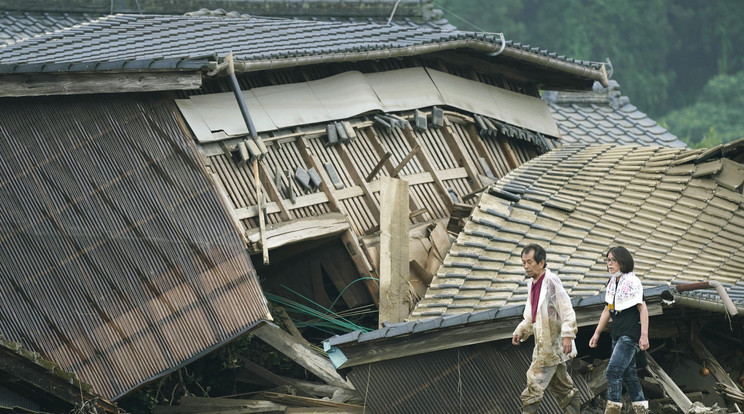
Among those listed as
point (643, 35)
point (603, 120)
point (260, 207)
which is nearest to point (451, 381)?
point (260, 207)

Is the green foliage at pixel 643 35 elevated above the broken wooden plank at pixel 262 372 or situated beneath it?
situated beneath

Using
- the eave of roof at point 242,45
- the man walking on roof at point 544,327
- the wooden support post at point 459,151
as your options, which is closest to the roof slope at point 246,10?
→ the eave of roof at point 242,45

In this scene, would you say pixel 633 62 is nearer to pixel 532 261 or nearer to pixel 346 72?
pixel 346 72

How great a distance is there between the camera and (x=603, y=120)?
22000mm

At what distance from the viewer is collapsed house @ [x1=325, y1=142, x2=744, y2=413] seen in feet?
39.6

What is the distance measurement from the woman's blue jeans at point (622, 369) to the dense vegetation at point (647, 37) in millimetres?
39061

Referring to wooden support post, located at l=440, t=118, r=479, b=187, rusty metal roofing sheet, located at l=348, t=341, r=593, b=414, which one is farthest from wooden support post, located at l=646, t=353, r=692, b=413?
wooden support post, located at l=440, t=118, r=479, b=187

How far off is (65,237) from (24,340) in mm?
1079

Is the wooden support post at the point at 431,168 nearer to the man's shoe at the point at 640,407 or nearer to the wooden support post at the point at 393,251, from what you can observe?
the wooden support post at the point at 393,251

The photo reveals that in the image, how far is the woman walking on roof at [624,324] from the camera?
34.6ft

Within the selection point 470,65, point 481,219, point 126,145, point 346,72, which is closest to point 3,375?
point 126,145

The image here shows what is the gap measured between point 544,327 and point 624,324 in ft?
2.00

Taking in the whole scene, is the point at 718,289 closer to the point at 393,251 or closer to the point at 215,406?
the point at 393,251

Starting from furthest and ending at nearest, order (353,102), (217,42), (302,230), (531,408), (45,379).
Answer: (353,102) → (217,42) → (302,230) → (531,408) → (45,379)
